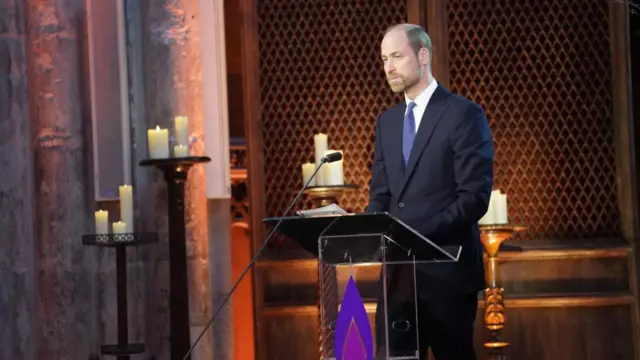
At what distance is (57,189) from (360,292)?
2.09m

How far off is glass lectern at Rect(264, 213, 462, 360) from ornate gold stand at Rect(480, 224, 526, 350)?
5.14ft

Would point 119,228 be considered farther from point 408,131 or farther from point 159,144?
point 408,131

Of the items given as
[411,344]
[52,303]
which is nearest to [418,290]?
[411,344]

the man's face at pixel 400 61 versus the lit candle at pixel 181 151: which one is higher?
the man's face at pixel 400 61

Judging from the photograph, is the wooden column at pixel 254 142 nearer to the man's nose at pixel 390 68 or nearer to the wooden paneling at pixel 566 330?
the wooden paneling at pixel 566 330

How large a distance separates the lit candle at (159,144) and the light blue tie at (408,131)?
1.37m

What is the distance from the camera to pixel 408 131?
3.29 metres

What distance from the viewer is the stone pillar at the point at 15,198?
14.9 ft

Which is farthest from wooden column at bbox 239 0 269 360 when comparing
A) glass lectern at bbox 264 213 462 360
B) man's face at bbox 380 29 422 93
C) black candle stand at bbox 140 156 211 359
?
glass lectern at bbox 264 213 462 360

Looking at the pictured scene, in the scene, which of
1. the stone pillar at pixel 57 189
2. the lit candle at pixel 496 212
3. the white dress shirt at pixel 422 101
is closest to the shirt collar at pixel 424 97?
the white dress shirt at pixel 422 101

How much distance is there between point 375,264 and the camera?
112 inches

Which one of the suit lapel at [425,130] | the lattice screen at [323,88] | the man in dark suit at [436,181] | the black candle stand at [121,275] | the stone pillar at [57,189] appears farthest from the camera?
the lattice screen at [323,88]

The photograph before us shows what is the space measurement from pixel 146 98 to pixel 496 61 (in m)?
1.63

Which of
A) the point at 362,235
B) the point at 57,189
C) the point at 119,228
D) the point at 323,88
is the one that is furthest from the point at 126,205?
the point at 362,235
